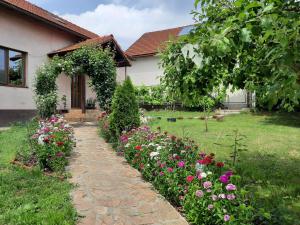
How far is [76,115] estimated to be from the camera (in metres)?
14.5

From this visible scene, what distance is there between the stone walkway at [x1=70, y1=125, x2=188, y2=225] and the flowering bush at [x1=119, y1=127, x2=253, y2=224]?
19 centimetres

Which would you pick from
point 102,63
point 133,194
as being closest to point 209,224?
point 133,194

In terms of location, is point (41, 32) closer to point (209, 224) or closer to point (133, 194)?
point (133, 194)

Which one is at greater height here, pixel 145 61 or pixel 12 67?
pixel 145 61

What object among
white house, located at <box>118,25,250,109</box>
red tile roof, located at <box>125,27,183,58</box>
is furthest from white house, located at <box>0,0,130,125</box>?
red tile roof, located at <box>125,27,183,58</box>

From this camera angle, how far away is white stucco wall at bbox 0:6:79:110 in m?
12.1

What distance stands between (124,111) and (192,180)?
504cm

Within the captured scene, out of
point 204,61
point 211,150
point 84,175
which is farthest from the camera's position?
point 211,150

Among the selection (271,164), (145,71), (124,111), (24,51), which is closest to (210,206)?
(271,164)

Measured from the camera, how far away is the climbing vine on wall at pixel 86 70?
12.5 metres

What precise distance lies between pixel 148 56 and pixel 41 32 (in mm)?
12689

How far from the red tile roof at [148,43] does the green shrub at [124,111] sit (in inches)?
660

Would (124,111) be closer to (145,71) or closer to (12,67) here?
(12,67)

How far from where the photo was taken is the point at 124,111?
8625 mm
